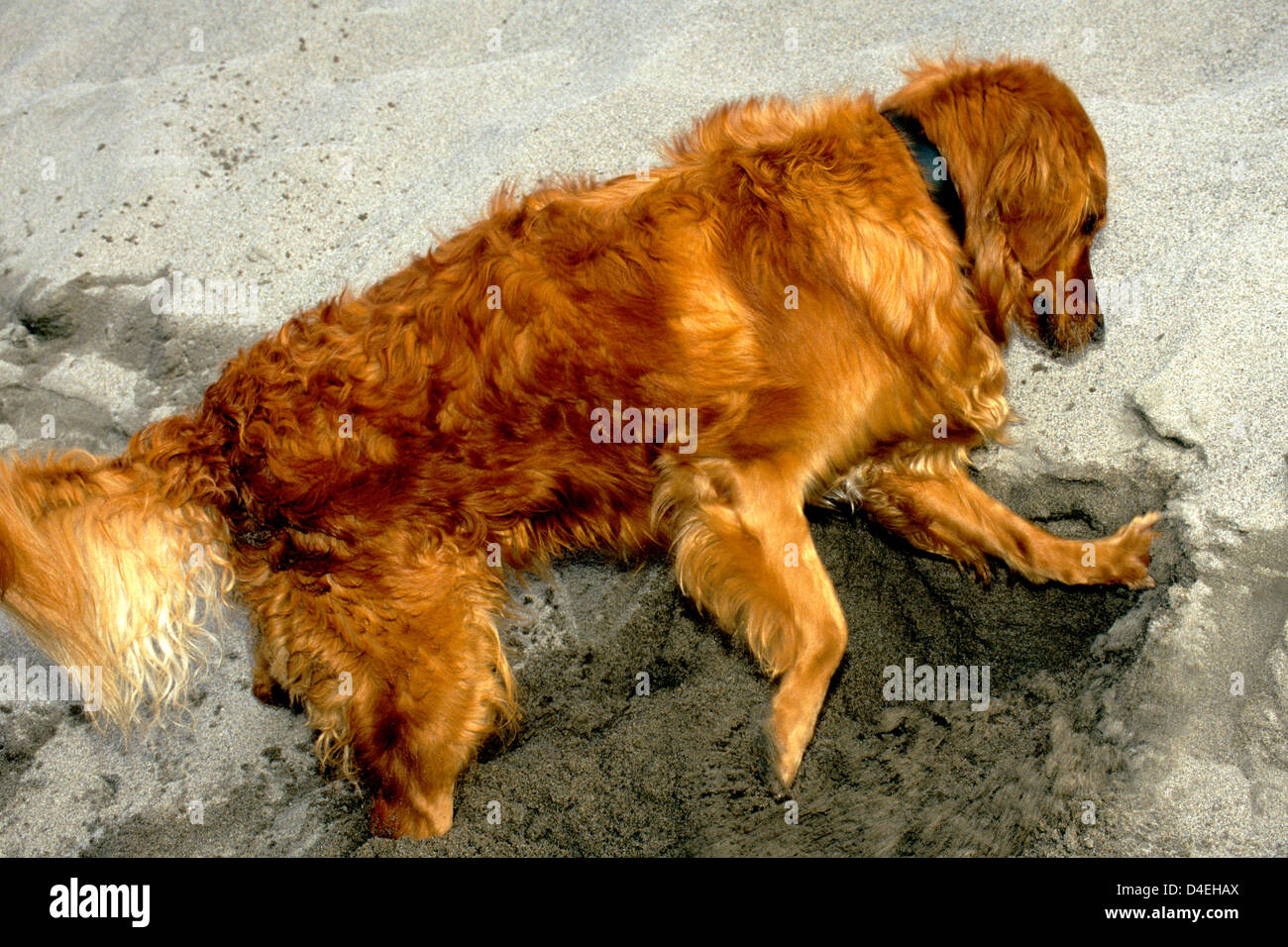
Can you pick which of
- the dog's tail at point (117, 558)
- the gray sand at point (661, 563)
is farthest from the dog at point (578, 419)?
the gray sand at point (661, 563)

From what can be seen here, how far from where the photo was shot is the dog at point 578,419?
271cm

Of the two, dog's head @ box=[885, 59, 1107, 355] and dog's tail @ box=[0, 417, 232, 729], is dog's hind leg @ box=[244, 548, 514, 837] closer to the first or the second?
dog's tail @ box=[0, 417, 232, 729]

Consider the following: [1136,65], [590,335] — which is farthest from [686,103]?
[590,335]

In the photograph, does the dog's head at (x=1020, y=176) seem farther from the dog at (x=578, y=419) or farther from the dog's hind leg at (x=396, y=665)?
the dog's hind leg at (x=396, y=665)

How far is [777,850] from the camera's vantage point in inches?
111

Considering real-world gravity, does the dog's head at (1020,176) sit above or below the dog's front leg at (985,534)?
above

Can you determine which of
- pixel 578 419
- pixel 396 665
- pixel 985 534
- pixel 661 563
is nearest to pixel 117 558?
pixel 396 665

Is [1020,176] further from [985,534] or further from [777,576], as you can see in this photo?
[777,576]

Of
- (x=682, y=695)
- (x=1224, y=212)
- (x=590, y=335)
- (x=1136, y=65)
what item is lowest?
(x=682, y=695)

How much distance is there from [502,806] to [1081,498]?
2154mm

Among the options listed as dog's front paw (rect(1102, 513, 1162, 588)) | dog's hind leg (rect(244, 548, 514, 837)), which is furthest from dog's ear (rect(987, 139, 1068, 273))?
dog's hind leg (rect(244, 548, 514, 837))

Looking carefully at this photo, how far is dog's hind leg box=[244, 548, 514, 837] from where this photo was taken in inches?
107

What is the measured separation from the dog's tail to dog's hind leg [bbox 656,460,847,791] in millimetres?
1333
